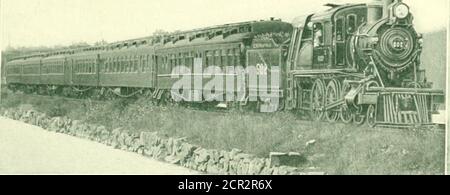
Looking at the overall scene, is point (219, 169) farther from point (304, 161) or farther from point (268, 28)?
point (268, 28)

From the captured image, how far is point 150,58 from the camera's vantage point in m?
14.0

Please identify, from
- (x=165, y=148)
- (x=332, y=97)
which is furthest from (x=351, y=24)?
(x=165, y=148)

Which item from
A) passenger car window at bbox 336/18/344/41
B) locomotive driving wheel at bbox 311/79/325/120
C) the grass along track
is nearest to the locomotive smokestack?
passenger car window at bbox 336/18/344/41

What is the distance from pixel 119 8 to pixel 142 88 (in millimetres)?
3255

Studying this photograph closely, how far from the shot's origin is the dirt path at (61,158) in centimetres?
1036

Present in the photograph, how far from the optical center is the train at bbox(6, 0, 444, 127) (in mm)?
9875

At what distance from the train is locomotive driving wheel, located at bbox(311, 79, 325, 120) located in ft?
0.05

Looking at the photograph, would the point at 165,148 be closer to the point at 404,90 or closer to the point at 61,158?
the point at 61,158

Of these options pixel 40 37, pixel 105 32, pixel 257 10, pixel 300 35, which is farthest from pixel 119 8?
pixel 300 35

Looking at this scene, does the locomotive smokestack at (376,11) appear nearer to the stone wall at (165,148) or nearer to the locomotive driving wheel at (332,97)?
the locomotive driving wheel at (332,97)

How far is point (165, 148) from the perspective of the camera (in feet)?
35.6

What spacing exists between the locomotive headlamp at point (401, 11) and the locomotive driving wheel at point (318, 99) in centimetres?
161

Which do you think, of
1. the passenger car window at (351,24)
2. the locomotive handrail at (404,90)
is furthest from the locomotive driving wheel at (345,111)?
the passenger car window at (351,24)

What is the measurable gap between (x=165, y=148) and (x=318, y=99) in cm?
269
